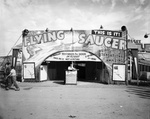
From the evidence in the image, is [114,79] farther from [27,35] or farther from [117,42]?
[27,35]

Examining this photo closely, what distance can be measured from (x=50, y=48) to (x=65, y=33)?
2.24 metres

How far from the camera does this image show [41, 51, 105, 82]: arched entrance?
13281 mm

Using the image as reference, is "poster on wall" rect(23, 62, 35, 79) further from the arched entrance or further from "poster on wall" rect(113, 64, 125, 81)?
"poster on wall" rect(113, 64, 125, 81)

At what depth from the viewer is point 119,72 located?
1257 centimetres

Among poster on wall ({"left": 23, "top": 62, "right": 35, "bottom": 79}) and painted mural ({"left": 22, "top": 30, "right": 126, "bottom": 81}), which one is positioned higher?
painted mural ({"left": 22, "top": 30, "right": 126, "bottom": 81})

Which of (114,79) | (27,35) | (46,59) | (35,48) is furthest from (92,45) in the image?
(27,35)

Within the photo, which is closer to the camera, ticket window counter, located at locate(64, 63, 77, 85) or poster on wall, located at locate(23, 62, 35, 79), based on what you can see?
ticket window counter, located at locate(64, 63, 77, 85)

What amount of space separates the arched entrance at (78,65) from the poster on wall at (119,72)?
1361 mm

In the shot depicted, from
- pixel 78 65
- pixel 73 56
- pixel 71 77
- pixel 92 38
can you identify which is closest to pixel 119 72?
pixel 92 38

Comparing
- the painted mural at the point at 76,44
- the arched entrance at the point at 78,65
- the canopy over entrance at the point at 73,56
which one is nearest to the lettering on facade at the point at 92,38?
the painted mural at the point at 76,44

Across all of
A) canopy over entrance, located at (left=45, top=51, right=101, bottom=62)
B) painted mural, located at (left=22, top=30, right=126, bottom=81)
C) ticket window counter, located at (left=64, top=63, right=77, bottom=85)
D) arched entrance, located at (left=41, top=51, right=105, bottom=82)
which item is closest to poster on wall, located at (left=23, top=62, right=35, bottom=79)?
painted mural, located at (left=22, top=30, right=126, bottom=81)

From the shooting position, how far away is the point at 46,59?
13.4m

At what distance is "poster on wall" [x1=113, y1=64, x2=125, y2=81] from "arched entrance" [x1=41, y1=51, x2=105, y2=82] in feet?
4.47

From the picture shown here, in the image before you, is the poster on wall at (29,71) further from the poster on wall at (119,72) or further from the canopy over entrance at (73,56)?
the poster on wall at (119,72)
